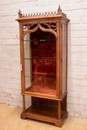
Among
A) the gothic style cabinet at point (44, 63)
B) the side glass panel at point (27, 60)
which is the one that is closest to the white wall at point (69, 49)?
the gothic style cabinet at point (44, 63)

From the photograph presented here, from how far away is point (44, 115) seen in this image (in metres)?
2.22

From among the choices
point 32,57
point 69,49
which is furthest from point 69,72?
point 32,57

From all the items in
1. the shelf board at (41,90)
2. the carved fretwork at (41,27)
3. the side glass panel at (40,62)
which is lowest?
the shelf board at (41,90)

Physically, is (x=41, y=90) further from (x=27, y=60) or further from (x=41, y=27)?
(x=41, y=27)

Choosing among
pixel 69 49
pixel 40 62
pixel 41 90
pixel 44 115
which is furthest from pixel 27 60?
pixel 44 115

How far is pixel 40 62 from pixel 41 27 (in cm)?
55

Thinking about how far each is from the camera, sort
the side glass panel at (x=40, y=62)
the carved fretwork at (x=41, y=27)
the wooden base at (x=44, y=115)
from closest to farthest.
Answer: the carved fretwork at (x=41, y=27)
the wooden base at (x=44, y=115)
the side glass panel at (x=40, y=62)

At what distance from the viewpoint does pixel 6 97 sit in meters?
2.83

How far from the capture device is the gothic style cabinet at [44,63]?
Result: 198cm

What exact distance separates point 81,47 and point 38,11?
828 mm

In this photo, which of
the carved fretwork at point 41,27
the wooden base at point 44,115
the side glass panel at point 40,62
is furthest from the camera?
the side glass panel at point 40,62

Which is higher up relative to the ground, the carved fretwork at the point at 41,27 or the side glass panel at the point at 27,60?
the carved fretwork at the point at 41,27

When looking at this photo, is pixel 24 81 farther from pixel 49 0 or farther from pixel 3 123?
pixel 49 0

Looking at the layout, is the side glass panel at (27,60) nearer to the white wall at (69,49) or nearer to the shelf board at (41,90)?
the shelf board at (41,90)
